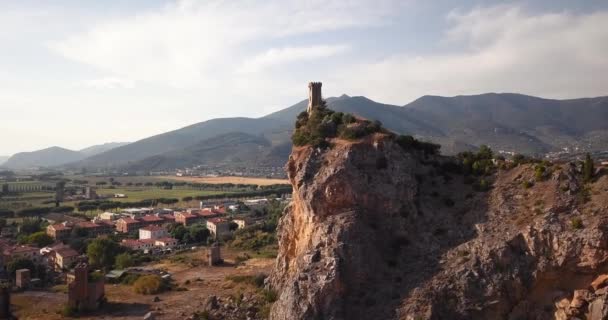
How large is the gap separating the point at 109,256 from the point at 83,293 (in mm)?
21213

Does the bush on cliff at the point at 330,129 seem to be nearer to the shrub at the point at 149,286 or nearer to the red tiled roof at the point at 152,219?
→ the shrub at the point at 149,286

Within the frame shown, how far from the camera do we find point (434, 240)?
30391 millimetres

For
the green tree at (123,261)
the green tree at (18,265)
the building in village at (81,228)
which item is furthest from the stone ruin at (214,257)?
the building in village at (81,228)

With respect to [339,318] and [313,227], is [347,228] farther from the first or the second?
[339,318]

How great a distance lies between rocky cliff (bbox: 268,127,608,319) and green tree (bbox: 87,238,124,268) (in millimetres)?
33680

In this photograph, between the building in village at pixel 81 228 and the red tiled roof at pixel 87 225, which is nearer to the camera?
the building in village at pixel 81 228

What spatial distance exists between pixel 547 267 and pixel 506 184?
24.0ft

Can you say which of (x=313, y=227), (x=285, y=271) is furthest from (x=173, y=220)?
(x=313, y=227)

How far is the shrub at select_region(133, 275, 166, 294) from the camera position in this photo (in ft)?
151

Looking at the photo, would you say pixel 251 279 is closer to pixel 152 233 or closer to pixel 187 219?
pixel 152 233

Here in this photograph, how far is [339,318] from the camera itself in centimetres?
2728

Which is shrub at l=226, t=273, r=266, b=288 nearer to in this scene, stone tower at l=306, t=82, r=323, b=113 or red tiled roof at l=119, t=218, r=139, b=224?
stone tower at l=306, t=82, r=323, b=113

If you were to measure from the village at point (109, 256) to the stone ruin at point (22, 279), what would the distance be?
87mm

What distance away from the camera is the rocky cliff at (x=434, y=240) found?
25844mm
